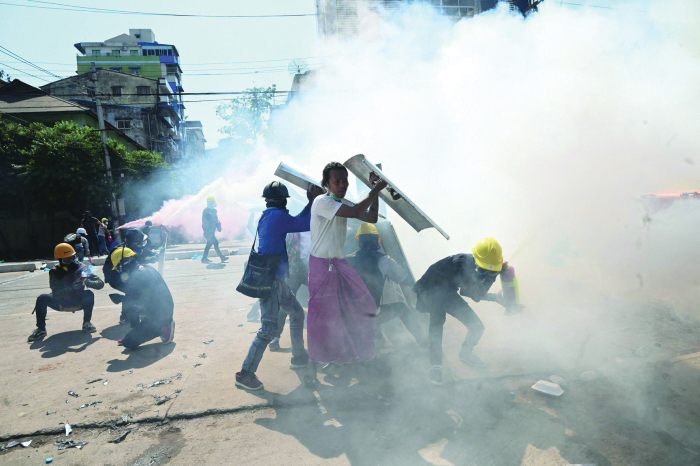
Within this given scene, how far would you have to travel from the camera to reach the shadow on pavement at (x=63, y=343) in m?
4.58

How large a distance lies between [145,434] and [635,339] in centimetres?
443

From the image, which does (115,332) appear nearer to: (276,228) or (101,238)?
(276,228)

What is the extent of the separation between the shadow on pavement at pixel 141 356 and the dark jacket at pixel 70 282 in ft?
3.24

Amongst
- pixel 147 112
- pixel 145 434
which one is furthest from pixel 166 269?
pixel 147 112

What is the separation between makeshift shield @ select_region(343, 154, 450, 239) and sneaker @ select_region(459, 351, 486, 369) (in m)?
1.24

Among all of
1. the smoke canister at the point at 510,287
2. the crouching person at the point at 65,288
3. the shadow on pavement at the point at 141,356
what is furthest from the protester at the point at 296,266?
the crouching person at the point at 65,288

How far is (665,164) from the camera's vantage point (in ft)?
26.5

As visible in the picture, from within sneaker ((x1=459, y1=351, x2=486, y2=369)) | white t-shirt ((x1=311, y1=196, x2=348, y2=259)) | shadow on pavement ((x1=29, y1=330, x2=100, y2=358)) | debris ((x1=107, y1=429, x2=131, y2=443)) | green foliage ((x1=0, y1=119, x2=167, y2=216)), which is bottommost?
sneaker ((x1=459, y1=351, x2=486, y2=369))

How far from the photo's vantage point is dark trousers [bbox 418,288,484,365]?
3.49 meters

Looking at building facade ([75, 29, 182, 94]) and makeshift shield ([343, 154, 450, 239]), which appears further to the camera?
building facade ([75, 29, 182, 94])

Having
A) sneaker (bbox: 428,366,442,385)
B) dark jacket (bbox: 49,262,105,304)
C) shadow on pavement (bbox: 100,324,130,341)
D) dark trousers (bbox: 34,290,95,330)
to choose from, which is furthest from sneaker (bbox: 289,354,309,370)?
dark trousers (bbox: 34,290,95,330)

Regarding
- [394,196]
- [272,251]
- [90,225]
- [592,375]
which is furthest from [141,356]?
[90,225]

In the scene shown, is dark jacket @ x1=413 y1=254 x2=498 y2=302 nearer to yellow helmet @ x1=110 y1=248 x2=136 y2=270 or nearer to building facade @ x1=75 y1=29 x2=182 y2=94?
yellow helmet @ x1=110 y1=248 x2=136 y2=270

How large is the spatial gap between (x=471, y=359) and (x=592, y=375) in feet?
3.04
